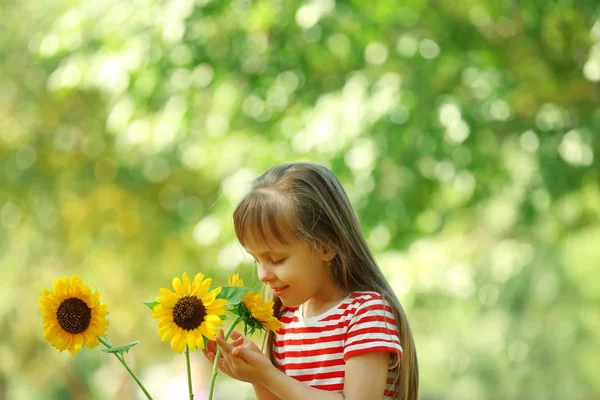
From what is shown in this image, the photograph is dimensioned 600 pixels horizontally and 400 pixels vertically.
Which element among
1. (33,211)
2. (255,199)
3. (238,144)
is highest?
(255,199)

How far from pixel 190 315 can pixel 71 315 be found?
24cm

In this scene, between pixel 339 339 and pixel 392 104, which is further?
pixel 392 104

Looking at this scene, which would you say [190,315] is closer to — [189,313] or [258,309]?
[189,313]

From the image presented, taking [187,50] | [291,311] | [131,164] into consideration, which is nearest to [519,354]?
[131,164]

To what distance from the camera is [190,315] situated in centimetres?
180

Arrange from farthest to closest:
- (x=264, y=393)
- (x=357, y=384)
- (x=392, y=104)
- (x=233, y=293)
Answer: (x=392, y=104)
(x=264, y=393)
(x=357, y=384)
(x=233, y=293)

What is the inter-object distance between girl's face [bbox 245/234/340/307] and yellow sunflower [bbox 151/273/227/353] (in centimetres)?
27

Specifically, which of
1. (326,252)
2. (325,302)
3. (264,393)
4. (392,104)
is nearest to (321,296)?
(325,302)

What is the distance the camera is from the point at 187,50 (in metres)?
5.60

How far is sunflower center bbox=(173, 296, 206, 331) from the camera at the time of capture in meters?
1.80

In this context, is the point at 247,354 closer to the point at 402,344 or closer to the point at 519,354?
the point at 402,344

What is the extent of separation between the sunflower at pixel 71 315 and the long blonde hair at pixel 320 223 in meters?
0.38

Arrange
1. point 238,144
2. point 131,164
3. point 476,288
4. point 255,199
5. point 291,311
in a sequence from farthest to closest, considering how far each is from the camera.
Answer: point 131,164 → point 238,144 → point 476,288 → point 291,311 → point 255,199

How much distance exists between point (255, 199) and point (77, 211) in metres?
9.03
